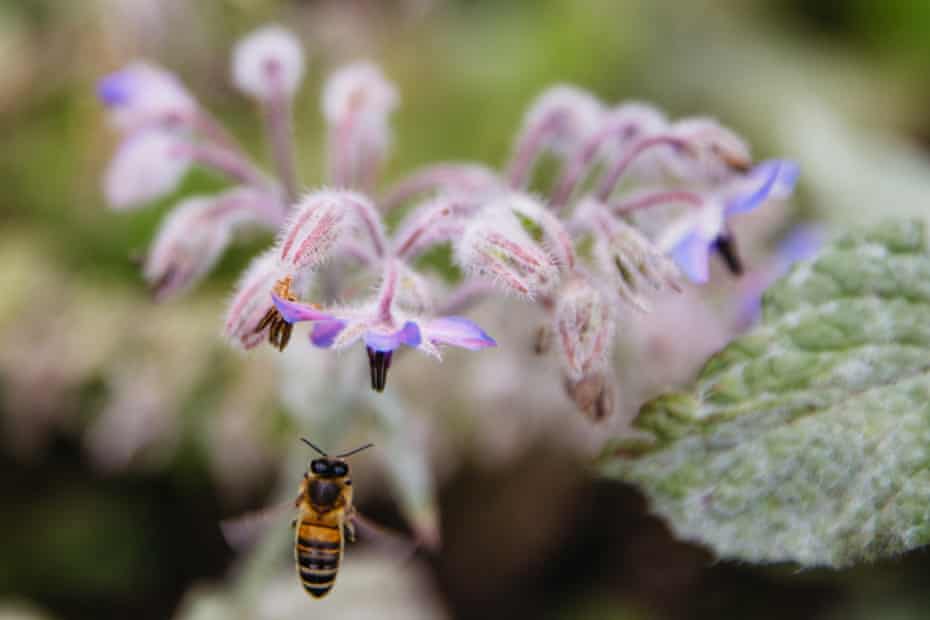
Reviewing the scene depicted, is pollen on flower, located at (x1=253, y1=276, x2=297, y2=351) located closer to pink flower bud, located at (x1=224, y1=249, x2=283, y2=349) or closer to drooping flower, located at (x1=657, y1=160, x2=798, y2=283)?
pink flower bud, located at (x1=224, y1=249, x2=283, y2=349)

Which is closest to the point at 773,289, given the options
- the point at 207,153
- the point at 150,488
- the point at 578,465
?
the point at 207,153

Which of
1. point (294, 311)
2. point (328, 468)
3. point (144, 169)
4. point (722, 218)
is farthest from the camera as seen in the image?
point (144, 169)

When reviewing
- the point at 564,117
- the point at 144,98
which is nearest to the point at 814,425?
the point at 564,117

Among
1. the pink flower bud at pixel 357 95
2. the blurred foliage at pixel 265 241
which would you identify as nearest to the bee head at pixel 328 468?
the pink flower bud at pixel 357 95

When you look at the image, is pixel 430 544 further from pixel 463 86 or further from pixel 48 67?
pixel 48 67

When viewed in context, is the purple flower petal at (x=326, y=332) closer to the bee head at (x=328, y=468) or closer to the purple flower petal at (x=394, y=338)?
the purple flower petal at (x=394, y=338)

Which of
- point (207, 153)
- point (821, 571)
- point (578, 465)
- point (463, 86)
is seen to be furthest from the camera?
point (463, 86)

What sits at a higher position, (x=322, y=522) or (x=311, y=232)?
(x=311, y=232)

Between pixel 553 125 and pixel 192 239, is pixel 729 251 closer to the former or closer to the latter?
pixel 553 125

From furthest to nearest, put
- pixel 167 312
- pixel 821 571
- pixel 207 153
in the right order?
pixel 167 312 < pixel 821 571 < pixel 207 153
